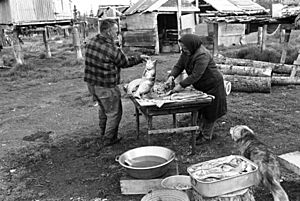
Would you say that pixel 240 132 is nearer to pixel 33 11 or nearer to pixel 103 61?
pixel 103 61

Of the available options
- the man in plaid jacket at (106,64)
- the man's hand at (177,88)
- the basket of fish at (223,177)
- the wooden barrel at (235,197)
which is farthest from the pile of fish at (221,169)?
the man in plaid jacket at (106,64)

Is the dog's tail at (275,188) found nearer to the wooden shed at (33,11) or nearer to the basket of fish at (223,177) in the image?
the basket of fish at (223,177)

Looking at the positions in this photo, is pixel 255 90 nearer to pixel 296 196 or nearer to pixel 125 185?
pixel 296 196

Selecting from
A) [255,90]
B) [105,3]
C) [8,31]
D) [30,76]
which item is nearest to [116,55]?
[255,90]

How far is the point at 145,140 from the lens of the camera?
6148 millimetres

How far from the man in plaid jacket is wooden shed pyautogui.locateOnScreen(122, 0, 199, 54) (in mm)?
12505

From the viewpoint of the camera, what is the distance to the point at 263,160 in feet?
12.0

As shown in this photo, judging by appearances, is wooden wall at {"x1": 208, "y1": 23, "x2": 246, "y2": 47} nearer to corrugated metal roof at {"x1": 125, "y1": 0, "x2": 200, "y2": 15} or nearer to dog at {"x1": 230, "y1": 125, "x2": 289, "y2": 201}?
corrugated metal roof at {"x1": 125, "y1": 0, "x2": 200, "y2": 15}

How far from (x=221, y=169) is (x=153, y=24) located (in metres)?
15.8

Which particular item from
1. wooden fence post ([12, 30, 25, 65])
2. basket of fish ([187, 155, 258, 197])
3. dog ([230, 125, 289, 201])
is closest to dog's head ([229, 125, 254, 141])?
dog ([230, 125, 289, 201])

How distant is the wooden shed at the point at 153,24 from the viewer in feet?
59.8

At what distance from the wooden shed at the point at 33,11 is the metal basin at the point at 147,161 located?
41.7 feet

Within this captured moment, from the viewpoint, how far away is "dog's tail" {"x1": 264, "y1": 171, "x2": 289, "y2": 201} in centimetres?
311

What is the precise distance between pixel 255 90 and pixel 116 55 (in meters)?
5.25
